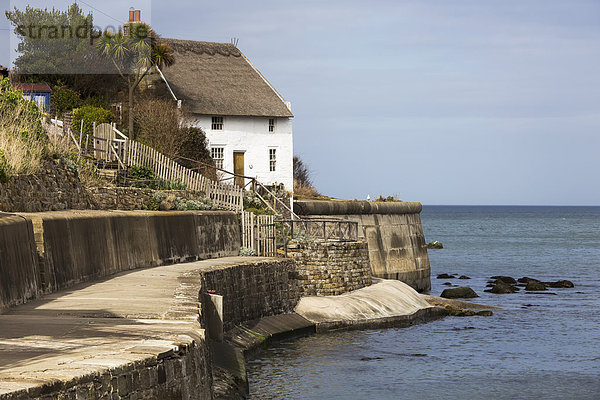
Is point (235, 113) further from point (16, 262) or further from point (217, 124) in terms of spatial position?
point (16, 262)

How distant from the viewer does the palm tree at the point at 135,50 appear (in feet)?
130

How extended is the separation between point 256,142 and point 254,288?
22.3 metres

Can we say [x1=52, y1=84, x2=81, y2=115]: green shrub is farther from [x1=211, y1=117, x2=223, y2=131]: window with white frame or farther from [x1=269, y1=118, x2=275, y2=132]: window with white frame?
[x1=269, y1=118, x2=275, y2=132]: window with white frame

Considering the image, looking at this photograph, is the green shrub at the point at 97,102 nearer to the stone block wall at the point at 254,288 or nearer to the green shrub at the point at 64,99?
the green shrub at the point at 64,99

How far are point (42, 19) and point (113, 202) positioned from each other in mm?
26671

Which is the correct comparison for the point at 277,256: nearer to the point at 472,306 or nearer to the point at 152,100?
the point at 472,306

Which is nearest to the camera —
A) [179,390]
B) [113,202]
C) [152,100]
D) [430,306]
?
[179,390]

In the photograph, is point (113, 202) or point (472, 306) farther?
point (472, 306)

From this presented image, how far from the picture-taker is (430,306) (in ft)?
104

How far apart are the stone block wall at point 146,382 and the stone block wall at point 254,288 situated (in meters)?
8.69

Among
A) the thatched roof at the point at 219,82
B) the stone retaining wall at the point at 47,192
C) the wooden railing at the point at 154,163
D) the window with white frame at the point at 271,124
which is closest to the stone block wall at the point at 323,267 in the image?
the wooden railing at the point at 154,163

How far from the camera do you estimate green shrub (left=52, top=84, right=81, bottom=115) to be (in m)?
A: 38.3

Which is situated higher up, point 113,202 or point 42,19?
point 42,19

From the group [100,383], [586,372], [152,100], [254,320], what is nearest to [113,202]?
[254,320]
